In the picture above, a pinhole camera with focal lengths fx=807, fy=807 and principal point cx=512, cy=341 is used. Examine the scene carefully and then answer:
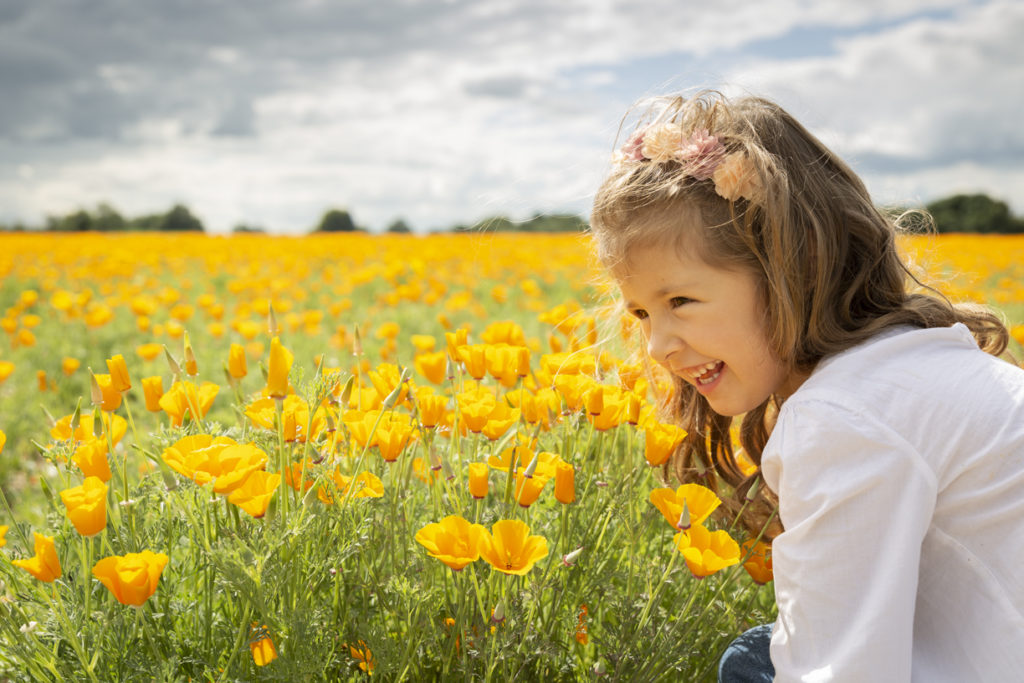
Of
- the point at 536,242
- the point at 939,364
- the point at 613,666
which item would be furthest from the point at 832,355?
the point at 536,242

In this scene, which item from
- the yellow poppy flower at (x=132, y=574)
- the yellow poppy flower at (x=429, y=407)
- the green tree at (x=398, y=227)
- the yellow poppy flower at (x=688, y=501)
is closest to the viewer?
the yellow poppy flower at (x=132, y=574)

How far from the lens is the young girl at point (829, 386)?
4.22 ft

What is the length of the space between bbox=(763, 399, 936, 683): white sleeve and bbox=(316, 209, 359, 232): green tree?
2556 centimetres

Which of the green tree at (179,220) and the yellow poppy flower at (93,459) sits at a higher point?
the green tree at (179,220)

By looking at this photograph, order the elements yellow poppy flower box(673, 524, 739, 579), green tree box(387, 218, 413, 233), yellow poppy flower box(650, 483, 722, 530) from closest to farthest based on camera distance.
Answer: yellow poppy flower box(673, 524, 739, 579) → yellow poppy flower box(650, 483, 722, 530) → green tree box(387, 218, 413, 233)

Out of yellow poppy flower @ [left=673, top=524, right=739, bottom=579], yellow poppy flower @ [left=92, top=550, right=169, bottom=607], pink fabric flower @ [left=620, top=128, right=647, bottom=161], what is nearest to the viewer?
yellow poppy flower @ [left=92, top=550, right=169, bottom=607]

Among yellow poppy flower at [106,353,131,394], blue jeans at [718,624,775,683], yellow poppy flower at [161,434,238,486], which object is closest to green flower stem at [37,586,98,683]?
yellow poppy flower at [161,434,238,486]

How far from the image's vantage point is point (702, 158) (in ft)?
5.36

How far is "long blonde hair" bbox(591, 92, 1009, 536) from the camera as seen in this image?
1.60m

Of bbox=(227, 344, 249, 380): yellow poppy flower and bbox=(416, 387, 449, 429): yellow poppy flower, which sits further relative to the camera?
bbox=(227, 344, 249, 380): yellow poppy flower

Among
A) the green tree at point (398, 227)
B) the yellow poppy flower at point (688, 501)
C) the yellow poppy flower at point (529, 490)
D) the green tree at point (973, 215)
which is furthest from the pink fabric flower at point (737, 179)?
the green tree at point (973, 215)

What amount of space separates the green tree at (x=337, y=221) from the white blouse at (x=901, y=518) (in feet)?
83.7

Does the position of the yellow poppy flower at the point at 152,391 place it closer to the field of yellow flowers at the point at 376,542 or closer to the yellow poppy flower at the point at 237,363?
the field of yellow flowers at the point at 376,542

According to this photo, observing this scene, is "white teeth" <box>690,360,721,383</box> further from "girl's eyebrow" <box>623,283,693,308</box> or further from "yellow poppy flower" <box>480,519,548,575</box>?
"yellow poppy flower" <box>480,519,548,575</box>
